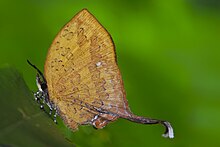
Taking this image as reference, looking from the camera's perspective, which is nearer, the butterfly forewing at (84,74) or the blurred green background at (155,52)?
the butterfly forewing at (84,74)

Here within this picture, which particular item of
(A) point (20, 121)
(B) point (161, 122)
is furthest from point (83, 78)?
(A) point (20, 121)

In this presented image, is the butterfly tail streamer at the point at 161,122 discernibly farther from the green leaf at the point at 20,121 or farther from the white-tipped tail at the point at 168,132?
the green leaf at the point at 20,121

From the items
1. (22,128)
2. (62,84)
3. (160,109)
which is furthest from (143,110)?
(22,128)

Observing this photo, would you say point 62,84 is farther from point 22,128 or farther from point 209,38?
point 209,38

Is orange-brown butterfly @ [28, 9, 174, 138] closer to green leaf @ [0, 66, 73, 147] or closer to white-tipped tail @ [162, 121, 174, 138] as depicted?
white-tipped tail @ [162, 121, 174, 138]

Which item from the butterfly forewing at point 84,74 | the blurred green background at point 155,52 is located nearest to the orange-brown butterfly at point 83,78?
the butterfly forewing at point 84,74

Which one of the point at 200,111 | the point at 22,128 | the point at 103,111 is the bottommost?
the point at 200,111
